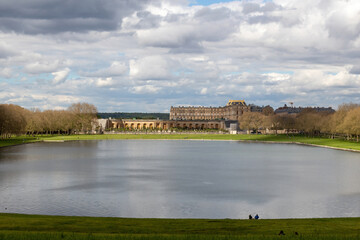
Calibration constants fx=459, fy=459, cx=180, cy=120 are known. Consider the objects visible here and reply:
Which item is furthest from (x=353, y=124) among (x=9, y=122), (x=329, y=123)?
(x=9, y=122)

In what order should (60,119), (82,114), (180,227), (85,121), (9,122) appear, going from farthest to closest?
(82,114) → (85,121) → (60,119) → (9,122) → (180,227)

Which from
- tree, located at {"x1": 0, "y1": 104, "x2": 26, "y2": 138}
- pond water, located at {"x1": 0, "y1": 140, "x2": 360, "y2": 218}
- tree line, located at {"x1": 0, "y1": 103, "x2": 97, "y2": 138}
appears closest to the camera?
pond water, located at {"x1": 0, "y1": 140, "x2": 360, "y2": 218}

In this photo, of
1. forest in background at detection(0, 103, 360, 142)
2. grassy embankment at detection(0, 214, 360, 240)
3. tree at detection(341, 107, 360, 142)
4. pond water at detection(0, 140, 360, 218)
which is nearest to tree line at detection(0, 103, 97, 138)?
forest in background at detection(0, 103, 360, 142)

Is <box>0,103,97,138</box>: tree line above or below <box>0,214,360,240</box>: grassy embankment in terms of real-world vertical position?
above

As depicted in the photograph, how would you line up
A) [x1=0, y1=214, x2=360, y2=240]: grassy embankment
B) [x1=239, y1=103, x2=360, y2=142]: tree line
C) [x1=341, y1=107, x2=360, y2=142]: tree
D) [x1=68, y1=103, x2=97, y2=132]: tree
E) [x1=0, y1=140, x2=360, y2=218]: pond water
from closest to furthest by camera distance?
1. [x1=0, y1=214, x2=360, y2=240]: grassy embankment
2. [x1=0, y1=140, x2=360, y2=218]: pond water
3. [x1=341, y1=107, x2=360, y2=142]: tree
4. [x1=239, y1=103, x2=360, y2=142]: tree line
5. [x1=68, y1=103, x2=97, y2=132]: tree

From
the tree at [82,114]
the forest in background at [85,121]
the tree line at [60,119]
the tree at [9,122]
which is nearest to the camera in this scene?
the tree at [9,122]

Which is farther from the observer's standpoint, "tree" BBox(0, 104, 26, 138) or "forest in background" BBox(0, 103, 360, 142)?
"forest in background" BBox(0, 103, 360, 142)

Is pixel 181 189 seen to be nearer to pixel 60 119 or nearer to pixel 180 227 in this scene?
pixel 180 227

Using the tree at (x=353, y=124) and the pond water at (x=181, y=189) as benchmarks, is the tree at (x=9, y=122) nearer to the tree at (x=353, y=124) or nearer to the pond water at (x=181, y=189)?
the pond water at (x=181, y=189)

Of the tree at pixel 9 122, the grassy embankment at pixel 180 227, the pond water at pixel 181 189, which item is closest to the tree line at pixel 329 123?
the pond water at pixel 181 189

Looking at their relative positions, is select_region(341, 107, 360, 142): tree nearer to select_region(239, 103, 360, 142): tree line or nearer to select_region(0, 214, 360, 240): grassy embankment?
select_region(239, 103, 360, 142): tree line

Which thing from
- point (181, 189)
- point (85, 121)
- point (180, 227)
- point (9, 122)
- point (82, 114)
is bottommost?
point (181, 189)

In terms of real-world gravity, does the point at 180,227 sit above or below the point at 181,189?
above

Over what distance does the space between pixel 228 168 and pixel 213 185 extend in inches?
687
